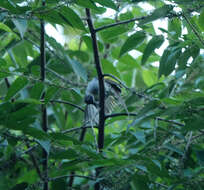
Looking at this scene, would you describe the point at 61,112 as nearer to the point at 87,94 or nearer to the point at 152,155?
the point at 87,94

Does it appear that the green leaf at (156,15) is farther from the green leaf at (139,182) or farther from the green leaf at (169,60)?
the green leaf at (139,182)

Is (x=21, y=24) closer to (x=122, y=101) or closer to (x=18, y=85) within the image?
(x=18, y=85)


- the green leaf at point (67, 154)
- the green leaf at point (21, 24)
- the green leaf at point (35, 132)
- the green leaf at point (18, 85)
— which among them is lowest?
the green leaf at point (67, 154)

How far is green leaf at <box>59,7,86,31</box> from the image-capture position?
2.36 ft

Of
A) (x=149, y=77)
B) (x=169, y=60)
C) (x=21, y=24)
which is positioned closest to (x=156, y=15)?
(x=169, y=60)

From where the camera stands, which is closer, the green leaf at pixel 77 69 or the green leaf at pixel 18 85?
the green leaf at pixel 18 85

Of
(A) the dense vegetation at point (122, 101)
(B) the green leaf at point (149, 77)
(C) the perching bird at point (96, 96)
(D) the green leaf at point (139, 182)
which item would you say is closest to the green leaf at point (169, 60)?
(A) the dense vegetation at point (122, 101)

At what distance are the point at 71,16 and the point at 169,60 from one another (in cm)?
25

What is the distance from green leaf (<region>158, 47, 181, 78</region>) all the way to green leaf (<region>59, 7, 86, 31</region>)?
0.21m

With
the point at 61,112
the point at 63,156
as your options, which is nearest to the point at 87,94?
the point at 63,156

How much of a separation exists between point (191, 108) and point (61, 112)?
0.73 meters

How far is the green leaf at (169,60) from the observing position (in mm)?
770

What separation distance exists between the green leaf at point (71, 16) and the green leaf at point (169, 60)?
0.21 meters

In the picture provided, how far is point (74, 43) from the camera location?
1582mm
